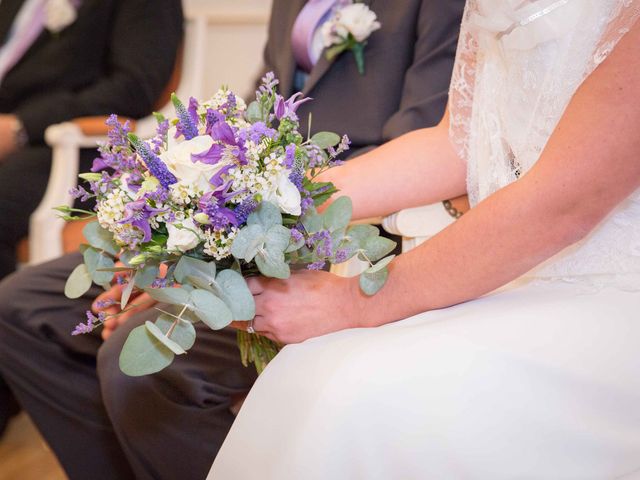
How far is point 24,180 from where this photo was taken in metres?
2.35

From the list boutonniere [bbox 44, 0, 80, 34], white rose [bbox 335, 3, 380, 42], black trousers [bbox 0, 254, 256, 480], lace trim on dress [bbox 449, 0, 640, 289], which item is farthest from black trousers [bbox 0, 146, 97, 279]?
lace trim on dress [bbox 449, 0, 640, 289]

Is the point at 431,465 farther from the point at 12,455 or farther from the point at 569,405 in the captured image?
the point at 12,455

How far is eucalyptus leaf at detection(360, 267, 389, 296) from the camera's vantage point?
3.18 feet

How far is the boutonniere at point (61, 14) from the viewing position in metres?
2.60

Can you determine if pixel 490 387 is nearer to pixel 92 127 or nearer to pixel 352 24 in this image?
pixel 352 24

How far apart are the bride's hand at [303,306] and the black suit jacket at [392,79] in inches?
23.7

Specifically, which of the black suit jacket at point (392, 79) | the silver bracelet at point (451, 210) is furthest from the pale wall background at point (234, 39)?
the silver bracelet at point (451, 210)

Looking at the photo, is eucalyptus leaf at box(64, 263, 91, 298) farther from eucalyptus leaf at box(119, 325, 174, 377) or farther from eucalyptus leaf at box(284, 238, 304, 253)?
eucalyptus leaf at box(284, 238, 304, 253)

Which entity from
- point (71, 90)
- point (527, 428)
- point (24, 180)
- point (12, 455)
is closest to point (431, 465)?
point (527, 428)

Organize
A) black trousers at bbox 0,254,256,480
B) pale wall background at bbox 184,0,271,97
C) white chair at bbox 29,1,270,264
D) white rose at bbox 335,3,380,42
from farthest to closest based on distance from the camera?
pale wall background at bbox 184,0,271,97 < white chair at bbox 29,1,270,264 < white rose at bbox 335,3,380,42 < black trousers at bbox 0,254,256,480

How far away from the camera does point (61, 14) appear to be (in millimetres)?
2604

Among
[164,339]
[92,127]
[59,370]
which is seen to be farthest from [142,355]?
[92,127]

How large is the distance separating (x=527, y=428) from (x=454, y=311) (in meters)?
0.17

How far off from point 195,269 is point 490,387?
364mm
